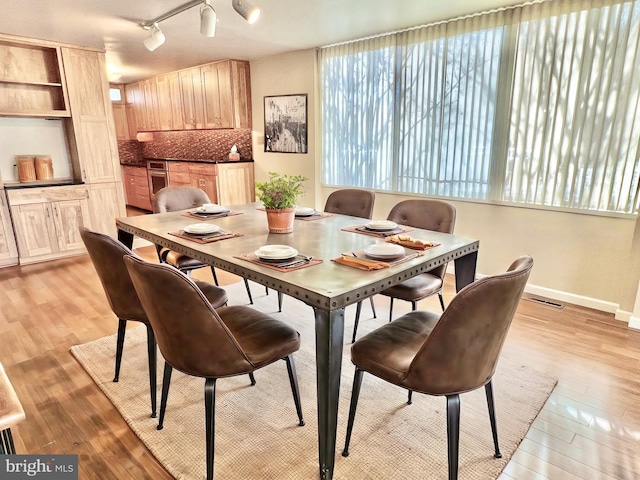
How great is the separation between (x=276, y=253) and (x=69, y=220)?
3869 millimetres

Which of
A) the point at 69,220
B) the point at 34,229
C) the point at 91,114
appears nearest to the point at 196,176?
the point at 91,114

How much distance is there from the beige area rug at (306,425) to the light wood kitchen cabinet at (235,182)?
3.34m

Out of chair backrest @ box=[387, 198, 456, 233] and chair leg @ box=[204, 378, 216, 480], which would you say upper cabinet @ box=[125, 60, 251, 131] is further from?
chair leg @ box=[204, 378, 216, 480]

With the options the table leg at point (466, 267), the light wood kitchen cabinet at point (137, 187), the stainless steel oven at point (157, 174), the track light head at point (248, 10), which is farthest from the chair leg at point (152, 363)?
the light wood kitchen cabinet at point (137, 187)

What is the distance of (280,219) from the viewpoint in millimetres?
2178

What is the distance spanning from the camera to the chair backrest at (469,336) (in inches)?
48.7

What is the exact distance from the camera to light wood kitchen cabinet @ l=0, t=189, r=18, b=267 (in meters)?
4.10

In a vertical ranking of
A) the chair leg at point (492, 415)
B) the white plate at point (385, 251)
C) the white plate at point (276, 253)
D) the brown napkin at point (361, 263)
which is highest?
the white plate at point (276, 253)

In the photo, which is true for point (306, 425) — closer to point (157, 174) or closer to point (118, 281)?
point (118, 281)

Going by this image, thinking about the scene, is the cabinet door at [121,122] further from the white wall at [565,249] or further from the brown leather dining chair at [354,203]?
the brown leather dining chair at [354,203]

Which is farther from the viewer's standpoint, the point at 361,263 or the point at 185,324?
the point at 361,263

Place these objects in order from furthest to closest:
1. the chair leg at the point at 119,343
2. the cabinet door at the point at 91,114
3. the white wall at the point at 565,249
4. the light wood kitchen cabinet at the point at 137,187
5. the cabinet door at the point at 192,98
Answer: the light wood kitchen cabinet at the point at 137,187, the cabinet door at the point at 192,98, the cabinet door at the point at 91,114, the white wall at the point at 565,249, the chair leg at the point at 119,343

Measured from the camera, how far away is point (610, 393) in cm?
211

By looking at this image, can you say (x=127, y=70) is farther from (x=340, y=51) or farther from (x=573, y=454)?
(x=573, y=454)
